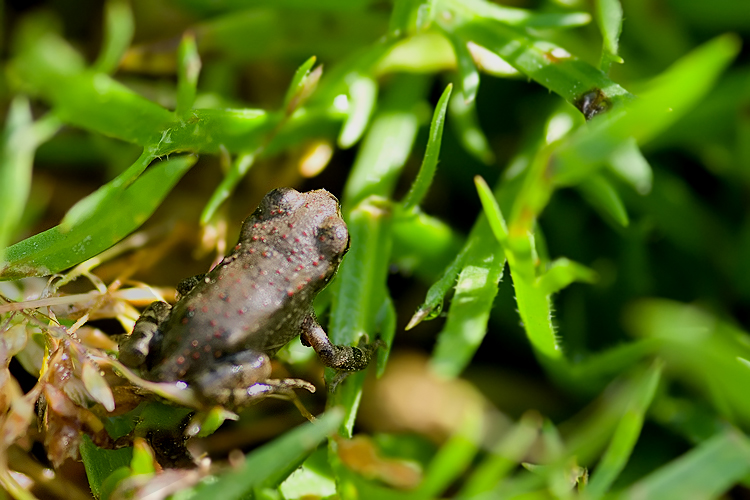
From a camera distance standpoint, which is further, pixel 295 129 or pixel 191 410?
pixel 295 129

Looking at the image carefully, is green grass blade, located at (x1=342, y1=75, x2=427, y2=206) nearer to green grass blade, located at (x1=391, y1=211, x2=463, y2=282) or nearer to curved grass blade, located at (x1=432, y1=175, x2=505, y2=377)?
green grass blade, located at (x1=391, y1=211, x2=463, y2=282)

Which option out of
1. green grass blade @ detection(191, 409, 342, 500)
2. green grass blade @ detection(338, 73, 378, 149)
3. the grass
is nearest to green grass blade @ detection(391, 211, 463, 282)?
the grass

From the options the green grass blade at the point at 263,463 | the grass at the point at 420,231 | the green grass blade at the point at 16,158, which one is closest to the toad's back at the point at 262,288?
the grass at the point at 420,231

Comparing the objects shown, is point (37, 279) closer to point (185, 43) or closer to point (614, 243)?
point (185, 43)

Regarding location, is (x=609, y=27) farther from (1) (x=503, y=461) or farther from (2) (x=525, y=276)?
(1) (x=503, y=461)

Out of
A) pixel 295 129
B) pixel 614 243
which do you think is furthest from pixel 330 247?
pixel 614 243

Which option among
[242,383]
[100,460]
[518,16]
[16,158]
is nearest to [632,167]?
[518,16]
